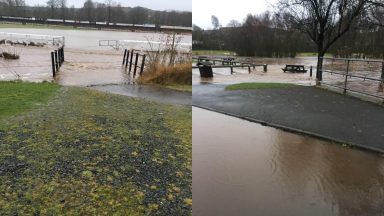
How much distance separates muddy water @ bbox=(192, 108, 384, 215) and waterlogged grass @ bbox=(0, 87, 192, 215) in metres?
0.18

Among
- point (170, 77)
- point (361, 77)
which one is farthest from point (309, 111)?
point (170, 77)

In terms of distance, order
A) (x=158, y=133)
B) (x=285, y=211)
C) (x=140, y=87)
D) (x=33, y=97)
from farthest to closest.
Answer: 1. (x=140, y=87)
2. (x=33, y=97)
3. (x=158, y=133)
4. (x=285, y=211)

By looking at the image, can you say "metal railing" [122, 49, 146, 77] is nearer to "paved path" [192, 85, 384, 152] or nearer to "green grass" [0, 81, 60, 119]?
"paved path" [192, 85, 384, 152]

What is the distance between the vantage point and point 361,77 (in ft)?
28.5

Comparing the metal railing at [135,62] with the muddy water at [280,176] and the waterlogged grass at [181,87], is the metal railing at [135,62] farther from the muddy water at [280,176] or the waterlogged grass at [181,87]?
the muddy water at [280,176]

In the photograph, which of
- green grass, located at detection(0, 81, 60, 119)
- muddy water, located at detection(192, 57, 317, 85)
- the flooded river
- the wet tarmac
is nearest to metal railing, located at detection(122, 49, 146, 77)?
the flooded river

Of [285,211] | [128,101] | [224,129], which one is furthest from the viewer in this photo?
[128,101]

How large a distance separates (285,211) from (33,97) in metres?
4.86

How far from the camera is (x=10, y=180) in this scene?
9.88ft

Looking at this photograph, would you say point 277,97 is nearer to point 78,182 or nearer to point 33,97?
point 33,97

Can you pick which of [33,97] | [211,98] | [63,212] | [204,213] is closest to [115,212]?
[63,212]

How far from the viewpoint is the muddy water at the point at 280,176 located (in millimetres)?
2906

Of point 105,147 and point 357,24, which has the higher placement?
point 357,24

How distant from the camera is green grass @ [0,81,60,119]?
5543 millimetres
